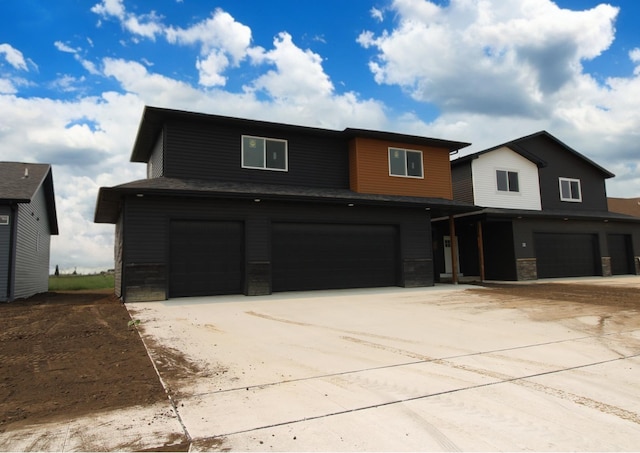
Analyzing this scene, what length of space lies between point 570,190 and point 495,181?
5914mm

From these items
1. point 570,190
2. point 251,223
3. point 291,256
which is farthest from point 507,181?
point 251,223

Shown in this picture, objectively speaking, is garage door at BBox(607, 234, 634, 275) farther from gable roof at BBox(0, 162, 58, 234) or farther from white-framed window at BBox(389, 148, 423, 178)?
gable roof at BBox(0, 162, 58, 234)

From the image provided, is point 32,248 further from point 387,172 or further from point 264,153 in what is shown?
point 387,172

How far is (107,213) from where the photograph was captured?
48.6 ft

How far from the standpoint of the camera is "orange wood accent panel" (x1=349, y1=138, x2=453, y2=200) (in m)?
15.5

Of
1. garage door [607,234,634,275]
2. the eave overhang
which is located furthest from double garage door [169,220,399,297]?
garage door [607,234,634,275]

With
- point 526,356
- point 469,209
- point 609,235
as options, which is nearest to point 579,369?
point 526,356

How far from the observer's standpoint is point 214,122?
1359cm

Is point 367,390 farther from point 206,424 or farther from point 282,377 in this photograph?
point 206,424

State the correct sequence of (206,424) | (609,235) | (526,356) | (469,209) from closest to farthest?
(206,424) < (526,356) < (469,209) < (609,235)

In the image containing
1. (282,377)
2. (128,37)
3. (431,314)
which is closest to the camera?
(282,377)

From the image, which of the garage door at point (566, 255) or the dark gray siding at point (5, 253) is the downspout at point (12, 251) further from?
the garage door at point (566, 255)

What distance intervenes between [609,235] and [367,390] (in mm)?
23116

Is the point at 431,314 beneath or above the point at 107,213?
beneath
